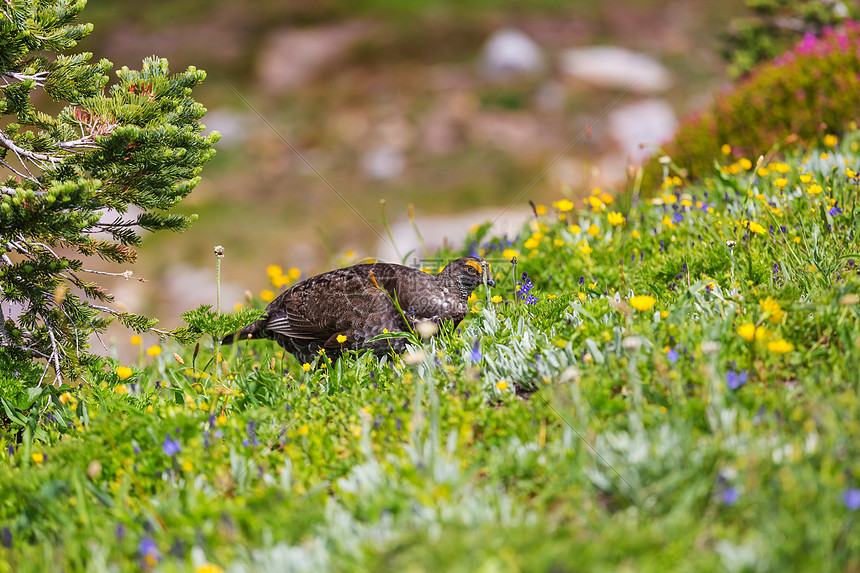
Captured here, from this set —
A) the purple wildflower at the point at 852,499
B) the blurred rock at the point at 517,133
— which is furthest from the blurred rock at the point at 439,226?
the purple wildflower at the point at 852,499

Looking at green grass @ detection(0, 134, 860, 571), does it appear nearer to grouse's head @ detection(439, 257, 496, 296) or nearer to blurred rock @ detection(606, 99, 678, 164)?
grouse's head @ detection(439, 257, 496, 296)

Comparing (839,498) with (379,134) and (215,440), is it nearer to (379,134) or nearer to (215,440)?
(215,440)

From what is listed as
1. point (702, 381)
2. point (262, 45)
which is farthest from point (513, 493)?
point (262, 45)

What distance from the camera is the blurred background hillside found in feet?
45.8

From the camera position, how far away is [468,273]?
4980 mm

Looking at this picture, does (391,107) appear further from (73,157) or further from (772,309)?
(772,309)

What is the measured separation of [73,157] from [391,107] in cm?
1540

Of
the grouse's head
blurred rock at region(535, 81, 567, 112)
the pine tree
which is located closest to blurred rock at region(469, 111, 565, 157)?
blurred rock at region(535, 81, 567, 112)

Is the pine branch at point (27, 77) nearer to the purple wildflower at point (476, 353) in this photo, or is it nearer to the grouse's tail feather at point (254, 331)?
the grouse's tail feather at point (254, 331)

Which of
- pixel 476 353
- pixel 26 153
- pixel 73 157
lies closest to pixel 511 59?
pixel 73 157

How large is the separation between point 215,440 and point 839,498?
2.81m

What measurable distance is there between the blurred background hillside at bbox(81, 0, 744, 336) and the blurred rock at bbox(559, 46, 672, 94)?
0.18 ft

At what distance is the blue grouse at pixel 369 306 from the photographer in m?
4.89

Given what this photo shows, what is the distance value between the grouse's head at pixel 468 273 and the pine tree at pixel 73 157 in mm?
1890
